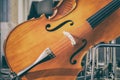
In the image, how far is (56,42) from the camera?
1.36 meters

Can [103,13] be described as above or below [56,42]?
above

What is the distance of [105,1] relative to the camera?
1456 millimetres

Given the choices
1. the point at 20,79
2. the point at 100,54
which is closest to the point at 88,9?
the point at 20,79

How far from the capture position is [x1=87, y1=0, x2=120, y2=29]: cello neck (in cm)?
139

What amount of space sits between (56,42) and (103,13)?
0.33 meters

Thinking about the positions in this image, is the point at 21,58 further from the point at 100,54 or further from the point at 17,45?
the point at 100,54

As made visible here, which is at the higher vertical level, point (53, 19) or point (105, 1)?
point (105, 1)

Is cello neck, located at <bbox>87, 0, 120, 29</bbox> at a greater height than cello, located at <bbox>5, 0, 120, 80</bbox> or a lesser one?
greater

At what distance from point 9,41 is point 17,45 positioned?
50 millimetres

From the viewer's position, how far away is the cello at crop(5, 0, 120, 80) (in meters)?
1.33

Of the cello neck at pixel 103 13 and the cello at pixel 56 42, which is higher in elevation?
the cello neck at pixel 103 13

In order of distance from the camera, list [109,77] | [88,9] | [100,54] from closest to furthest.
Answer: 1. [88,9]
2. [109,77]
3. [100,54]

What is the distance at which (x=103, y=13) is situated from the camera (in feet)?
4.61

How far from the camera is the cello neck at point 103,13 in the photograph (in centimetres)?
139
